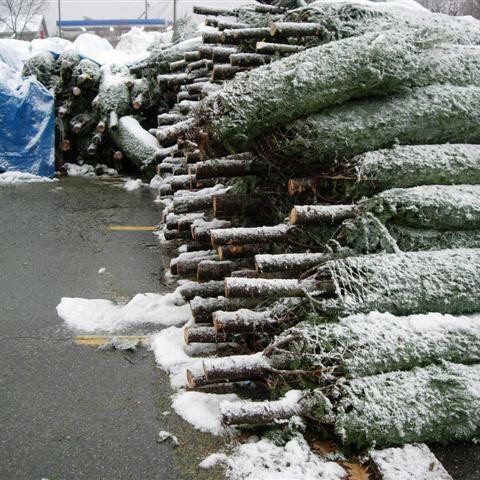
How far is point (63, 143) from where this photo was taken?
39.3 feet

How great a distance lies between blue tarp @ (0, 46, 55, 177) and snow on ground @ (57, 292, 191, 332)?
703 cm

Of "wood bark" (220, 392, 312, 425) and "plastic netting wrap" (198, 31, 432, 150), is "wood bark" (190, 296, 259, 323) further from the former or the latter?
"plastic netting wrap" (198, 31, 432, 150)

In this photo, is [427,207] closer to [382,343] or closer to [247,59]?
[382,343]

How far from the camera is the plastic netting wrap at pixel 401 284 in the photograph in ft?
11.5

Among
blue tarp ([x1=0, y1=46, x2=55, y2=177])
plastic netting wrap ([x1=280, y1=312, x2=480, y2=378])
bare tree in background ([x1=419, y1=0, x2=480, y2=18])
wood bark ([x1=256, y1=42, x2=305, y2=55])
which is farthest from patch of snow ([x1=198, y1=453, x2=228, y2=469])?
bare tree in background ([x1=419, y1=0, x2=480, y2=18])

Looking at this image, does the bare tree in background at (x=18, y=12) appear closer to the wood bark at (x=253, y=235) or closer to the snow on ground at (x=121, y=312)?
the snow on ground at (x=121, y=312)

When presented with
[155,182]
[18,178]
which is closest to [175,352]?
[155,182]

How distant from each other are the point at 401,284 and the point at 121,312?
3.02m

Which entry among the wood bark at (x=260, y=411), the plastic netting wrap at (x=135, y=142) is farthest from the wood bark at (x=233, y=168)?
the plastic netting wrap at (x=135, y=142)

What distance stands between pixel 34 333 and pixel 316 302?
300 centimetres

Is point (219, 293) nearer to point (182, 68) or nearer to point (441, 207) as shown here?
point (441, 207)

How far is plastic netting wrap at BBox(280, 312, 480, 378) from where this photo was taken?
3.21 metres

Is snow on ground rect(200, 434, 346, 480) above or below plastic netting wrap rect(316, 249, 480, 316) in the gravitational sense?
below

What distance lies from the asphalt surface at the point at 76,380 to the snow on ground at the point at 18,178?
3.70m
